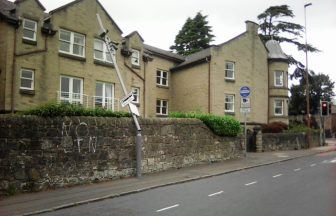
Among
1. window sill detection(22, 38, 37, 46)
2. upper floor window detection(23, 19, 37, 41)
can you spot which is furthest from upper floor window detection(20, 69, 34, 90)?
upper floor window detection(23, 19, 37, 41)

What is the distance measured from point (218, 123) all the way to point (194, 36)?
39.9 meters

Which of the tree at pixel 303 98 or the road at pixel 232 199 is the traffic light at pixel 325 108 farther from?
the tree at pixel 303 98

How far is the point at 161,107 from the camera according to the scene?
39500 millimetres

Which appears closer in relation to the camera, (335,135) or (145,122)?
(145,122)

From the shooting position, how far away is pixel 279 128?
1510 inches

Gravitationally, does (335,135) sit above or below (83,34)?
below

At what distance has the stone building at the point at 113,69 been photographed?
81.0ft

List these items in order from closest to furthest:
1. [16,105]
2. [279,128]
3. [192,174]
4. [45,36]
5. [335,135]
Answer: [192,174] → [16,105] → [45,36] → [279,128] → [335,135]

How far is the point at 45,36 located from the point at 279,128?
76.0 ft

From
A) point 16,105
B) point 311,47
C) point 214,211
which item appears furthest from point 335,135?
point 214,211

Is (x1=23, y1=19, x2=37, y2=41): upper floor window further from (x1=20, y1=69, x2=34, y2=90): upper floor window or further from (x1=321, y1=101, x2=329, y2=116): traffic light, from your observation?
(x1=321, y1=101, x2=329, y2=116): traffic light

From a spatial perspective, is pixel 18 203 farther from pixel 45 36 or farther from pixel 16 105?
pixel 45 36

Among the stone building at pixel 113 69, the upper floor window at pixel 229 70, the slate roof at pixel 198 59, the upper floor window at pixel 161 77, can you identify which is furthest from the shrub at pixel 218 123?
the upper floor window at pixel 161 77

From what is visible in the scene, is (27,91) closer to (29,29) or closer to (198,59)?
(29,29)
